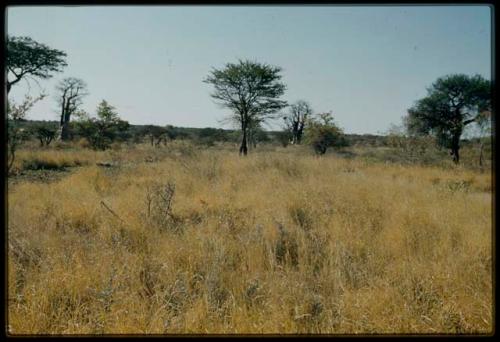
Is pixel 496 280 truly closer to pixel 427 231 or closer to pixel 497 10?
pixel 497 10

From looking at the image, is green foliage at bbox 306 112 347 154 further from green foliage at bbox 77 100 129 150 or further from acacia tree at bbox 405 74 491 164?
green foliage at bbox 77 100 129 150

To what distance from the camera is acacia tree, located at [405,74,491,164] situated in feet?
65.7

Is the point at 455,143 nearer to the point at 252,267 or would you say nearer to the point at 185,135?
the point at 252,267

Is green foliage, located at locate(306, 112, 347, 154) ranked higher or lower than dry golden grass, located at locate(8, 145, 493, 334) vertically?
higher

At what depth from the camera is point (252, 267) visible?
9.86 ft

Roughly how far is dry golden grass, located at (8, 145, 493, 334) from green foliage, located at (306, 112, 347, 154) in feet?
56.1

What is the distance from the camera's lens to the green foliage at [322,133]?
22.2 m

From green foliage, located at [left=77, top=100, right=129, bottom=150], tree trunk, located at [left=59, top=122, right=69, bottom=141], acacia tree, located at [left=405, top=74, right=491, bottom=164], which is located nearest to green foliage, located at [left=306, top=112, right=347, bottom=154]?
acacia tree, located at [left=405, top=74, right=491, bottom=164]

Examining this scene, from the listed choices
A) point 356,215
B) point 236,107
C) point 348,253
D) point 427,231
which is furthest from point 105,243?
point 236,107

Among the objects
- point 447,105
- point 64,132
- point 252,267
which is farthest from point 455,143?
point 64,132

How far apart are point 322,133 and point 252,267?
20.1 meters

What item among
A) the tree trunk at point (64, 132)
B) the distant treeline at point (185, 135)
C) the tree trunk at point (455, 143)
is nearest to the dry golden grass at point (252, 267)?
the tree trunk at point (455, 143)

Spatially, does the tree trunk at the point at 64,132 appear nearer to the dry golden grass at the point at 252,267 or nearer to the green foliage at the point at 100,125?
the green foliage at the point at 100,125

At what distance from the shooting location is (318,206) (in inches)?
194
